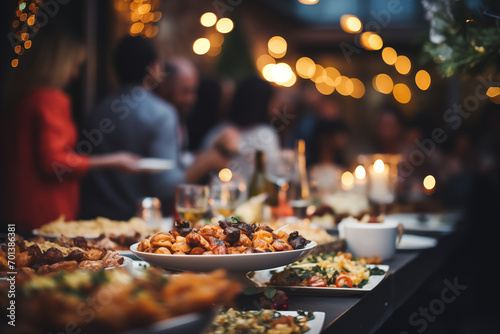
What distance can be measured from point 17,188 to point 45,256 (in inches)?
67.1

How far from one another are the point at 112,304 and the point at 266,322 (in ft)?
1.16

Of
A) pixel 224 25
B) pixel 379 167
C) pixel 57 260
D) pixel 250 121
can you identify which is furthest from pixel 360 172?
pixel 224 25

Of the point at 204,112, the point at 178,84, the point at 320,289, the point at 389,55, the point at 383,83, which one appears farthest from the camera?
the point at 383,83

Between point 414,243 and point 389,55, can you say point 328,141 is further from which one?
point 389,55

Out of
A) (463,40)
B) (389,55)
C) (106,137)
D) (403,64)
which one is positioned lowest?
(106,137)

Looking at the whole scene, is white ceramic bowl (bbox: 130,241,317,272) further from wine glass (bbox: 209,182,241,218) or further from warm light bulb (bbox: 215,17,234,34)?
warm light bulb (bbox: 215,17,234,34)

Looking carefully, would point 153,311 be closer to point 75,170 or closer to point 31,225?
point 75,170

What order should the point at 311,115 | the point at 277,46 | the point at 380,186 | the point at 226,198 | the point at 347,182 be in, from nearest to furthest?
the point at 226,198
the point at 380,186
the point at 347,182
the point at 311,115
the point at 277,46

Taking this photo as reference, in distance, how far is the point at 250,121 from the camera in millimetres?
3805

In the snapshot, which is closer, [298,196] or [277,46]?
[298,196]

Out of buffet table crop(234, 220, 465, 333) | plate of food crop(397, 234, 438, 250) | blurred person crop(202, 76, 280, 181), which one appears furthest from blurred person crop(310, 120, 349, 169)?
buffet table crop(234, 220, 465, 333)

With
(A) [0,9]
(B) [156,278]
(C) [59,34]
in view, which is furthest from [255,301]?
(A) [0,9]

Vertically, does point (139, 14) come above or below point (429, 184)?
above

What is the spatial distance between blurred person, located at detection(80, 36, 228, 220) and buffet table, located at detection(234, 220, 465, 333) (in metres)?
1.47
